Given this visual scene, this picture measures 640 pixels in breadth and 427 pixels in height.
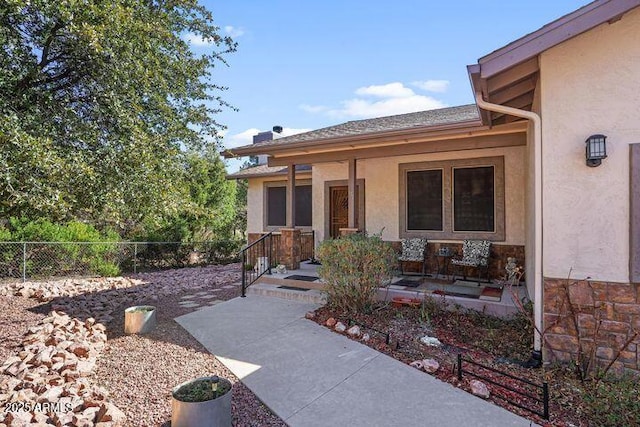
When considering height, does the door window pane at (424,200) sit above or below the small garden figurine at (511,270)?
above

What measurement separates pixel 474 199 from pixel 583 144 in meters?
3.82

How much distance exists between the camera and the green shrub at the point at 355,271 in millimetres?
5344

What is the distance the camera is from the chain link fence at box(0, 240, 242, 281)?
351 inches

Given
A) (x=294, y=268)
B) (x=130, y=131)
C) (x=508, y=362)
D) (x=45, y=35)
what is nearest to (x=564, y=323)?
Answer: (x=508, y=362)

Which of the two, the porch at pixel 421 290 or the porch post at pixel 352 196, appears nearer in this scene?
the porch at pixel 421 290

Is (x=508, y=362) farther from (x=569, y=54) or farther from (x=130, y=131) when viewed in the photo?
(x=130, y=131)

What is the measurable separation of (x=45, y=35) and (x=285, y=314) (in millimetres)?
5133

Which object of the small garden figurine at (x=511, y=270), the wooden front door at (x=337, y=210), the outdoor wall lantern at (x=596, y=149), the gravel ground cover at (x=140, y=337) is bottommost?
the gravel ground cover at (x=140, y=337)

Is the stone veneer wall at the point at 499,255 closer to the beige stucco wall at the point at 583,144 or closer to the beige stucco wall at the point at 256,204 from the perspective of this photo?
the beige stucco wall at the point at 583,144

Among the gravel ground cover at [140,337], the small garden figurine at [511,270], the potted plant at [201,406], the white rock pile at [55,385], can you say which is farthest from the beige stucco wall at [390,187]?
the white rock pile at [55,385]

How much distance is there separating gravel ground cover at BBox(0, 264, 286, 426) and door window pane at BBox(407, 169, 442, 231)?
4.24 meters

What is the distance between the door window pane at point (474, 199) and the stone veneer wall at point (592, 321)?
3648 mm

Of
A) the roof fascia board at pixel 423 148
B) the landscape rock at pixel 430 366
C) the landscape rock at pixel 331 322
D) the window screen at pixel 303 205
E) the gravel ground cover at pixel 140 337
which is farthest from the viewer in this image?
the window screen at pixel 303 205

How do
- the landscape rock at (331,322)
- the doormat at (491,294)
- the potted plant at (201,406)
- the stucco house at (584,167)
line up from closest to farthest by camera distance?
the potted plant at (201,406), the stucco house at (584,167), the landscape rock at (331,322), the doormat at (491,294)
